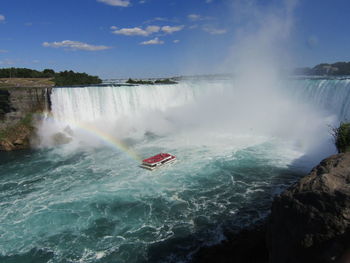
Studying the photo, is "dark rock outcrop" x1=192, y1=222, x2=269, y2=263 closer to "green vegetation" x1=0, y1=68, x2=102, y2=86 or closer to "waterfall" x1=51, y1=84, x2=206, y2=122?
"waterfall" x1=51, y1=84, x2=206, y2=122

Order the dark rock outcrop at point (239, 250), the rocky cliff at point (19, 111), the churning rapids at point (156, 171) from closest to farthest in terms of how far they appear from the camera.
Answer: the dark rock outcrop at point (239, 250), the churning rapids at point (156, 171), the rocky cliff at point (19, 111)

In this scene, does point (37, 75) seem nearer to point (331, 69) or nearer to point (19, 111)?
point (19, 111)

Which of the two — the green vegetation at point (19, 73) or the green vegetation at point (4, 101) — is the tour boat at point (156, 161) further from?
the green vegetation at point (19, 73)

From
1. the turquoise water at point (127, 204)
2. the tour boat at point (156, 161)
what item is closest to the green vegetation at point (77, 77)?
the turquoise water at point (127, 204)

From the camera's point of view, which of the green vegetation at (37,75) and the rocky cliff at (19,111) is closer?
the rocky cliff at (19,111)

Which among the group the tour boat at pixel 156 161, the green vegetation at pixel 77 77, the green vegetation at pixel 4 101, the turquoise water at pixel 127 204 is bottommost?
the turquoise water at pixel 127 204

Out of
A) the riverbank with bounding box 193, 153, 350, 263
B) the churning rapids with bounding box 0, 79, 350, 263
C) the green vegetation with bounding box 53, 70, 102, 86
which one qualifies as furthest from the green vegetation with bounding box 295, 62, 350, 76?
the riverbank with bounding box 193, 153, 350, 263

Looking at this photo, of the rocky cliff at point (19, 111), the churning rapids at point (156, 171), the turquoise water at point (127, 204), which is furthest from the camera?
the rocky cliff at point (19, 111)
